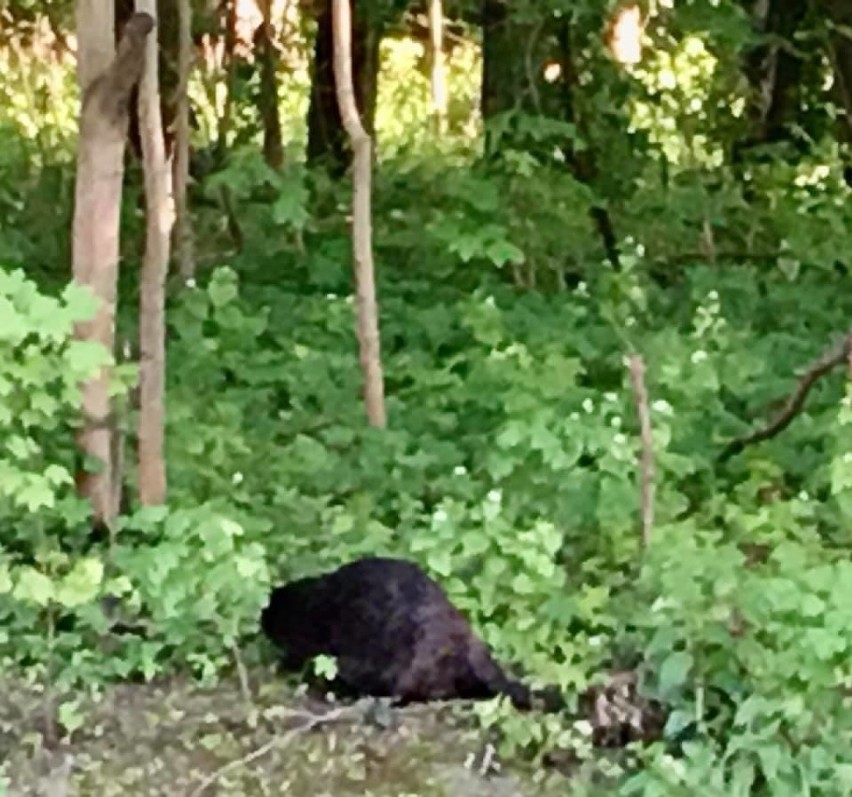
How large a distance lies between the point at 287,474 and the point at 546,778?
1.88 m

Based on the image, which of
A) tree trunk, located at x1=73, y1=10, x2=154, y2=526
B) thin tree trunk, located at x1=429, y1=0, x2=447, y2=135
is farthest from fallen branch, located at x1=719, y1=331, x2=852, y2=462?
thin tree trunk, located at x1=429, y1=0, x2=447, y2=135

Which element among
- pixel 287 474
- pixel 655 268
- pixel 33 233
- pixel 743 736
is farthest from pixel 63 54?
pixel 743 736

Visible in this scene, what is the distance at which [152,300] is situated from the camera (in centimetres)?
476

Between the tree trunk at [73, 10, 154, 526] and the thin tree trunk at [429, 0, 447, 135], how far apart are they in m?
6.09

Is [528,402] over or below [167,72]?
below

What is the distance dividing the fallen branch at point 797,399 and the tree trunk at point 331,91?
4.90 metres

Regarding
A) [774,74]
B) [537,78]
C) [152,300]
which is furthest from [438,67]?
[152,300]

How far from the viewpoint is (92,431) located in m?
4.61

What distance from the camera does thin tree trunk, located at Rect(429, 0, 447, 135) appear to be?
11.1m

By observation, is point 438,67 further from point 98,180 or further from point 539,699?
point 539,699

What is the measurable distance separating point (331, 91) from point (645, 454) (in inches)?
256

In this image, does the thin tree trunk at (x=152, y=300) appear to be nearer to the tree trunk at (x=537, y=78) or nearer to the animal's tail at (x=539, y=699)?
the animal's tail at (x=539, y=699)

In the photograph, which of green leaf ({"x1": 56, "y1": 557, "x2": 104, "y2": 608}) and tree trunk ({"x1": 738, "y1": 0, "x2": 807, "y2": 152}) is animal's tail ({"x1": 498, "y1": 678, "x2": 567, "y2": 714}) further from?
tree trunk ({"x1": 738, "y1": 0, "x2": 807, "y2": 152})

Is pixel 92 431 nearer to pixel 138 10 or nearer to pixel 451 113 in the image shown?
pixel 138 10
